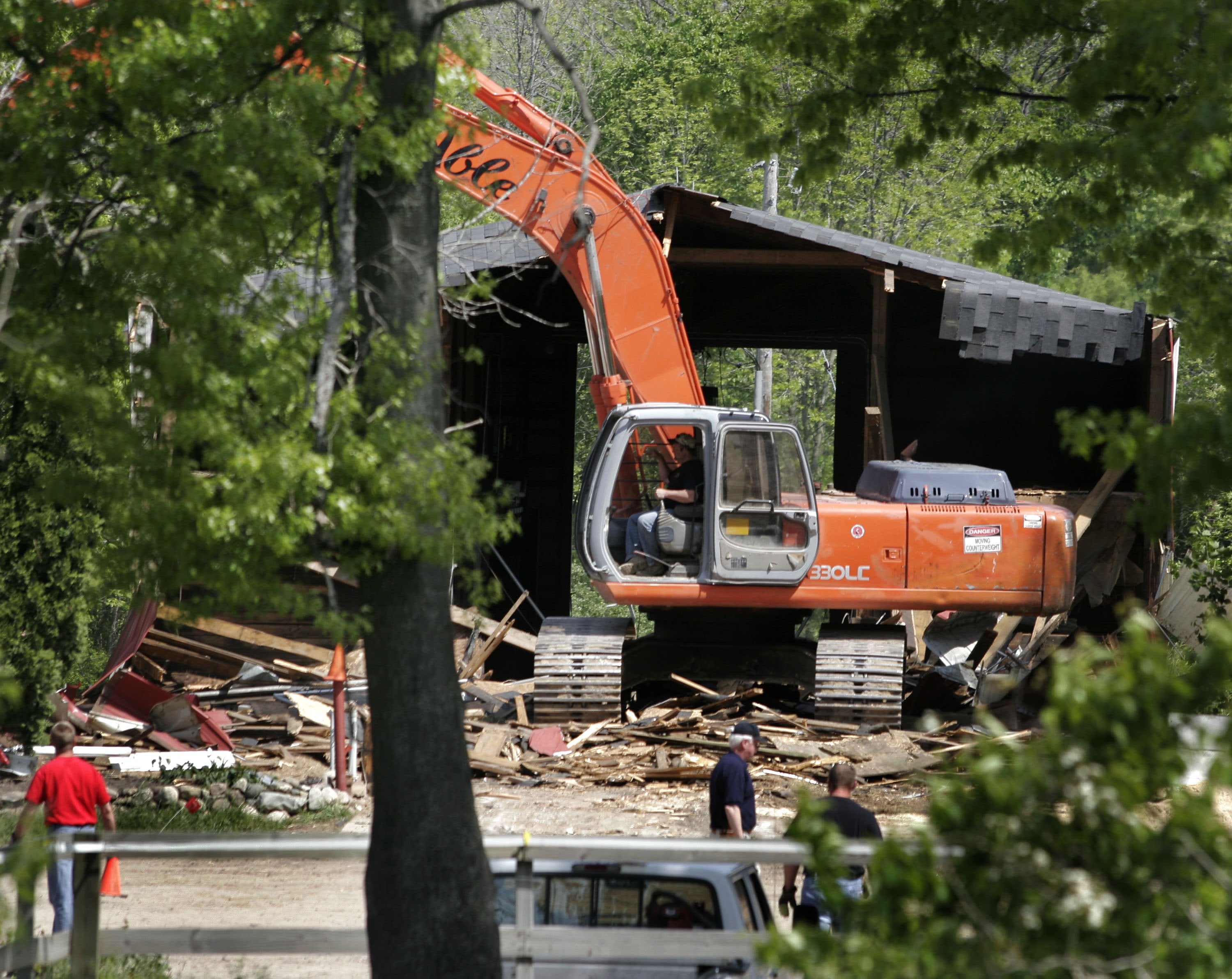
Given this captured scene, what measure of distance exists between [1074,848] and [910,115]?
254 inches

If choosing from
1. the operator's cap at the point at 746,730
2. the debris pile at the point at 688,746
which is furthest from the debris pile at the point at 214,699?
the operator's cap at the point at 746,730

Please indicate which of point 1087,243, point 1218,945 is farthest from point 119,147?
point 1087,243

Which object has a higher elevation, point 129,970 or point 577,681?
point 577,681

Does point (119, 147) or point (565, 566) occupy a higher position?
point (119, 147)

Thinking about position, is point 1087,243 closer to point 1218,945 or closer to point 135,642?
point 135,642

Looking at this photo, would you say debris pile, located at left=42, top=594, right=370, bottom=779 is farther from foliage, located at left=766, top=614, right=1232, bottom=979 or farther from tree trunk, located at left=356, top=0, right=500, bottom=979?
foliage, located at left=766, top=614, right=1232, bottom=979

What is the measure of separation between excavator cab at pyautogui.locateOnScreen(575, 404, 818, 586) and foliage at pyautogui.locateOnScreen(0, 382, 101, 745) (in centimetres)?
488

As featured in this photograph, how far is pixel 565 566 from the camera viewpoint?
77.2 ft

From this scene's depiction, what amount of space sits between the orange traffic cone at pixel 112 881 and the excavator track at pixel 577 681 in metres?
4.73

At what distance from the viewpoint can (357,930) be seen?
5.64m

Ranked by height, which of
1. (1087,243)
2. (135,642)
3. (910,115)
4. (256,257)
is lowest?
(135,642)

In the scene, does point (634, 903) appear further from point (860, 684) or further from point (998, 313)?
point (998, 313)

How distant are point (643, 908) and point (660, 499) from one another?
282 inches

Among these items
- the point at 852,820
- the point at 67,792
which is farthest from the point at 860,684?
the point at 67,792
